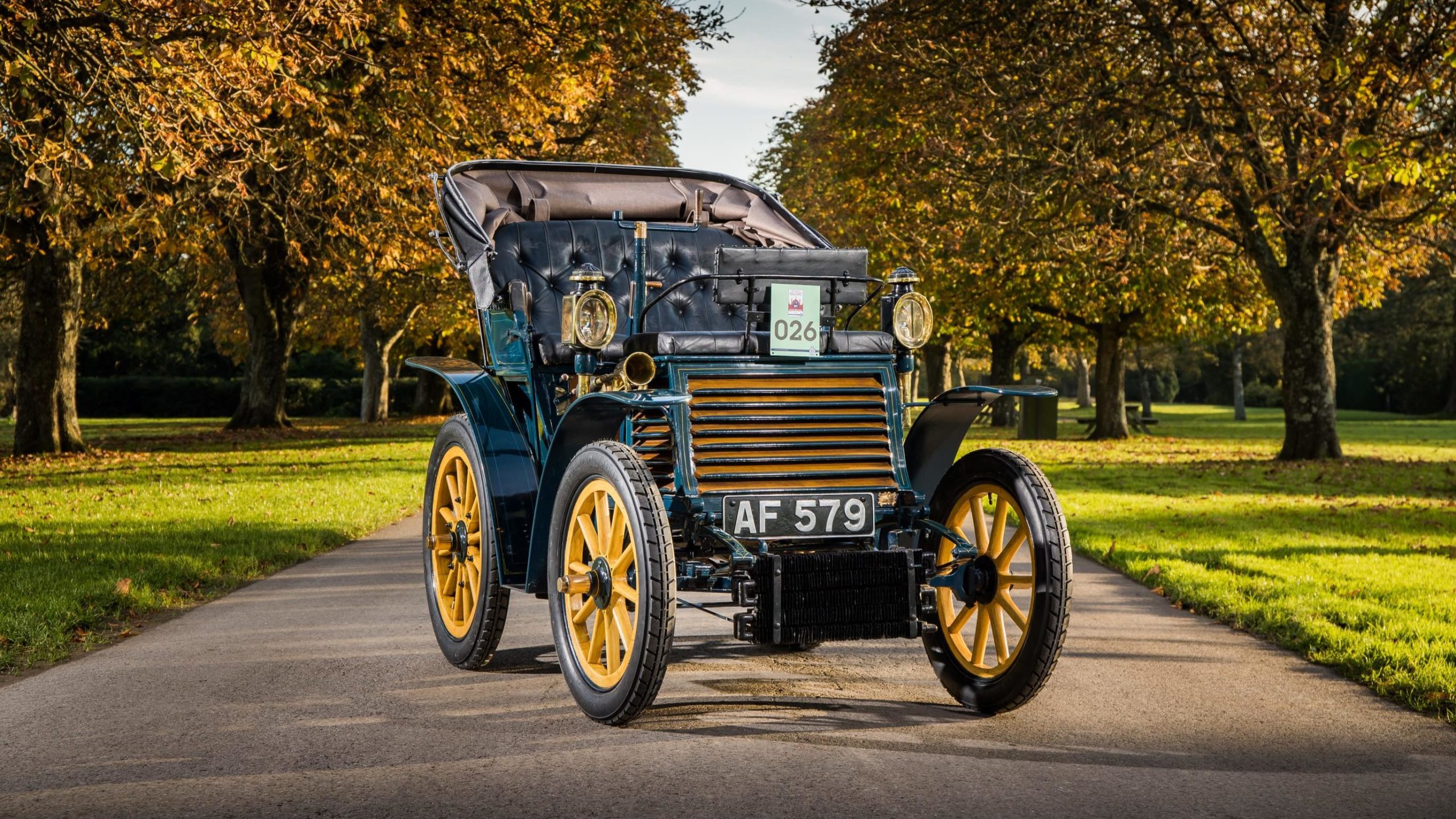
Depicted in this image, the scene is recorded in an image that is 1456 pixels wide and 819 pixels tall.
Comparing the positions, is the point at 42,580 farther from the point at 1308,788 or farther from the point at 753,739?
the point at 1308,788

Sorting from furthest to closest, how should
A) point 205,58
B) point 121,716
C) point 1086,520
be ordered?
point 1086,520
point 205,58
point 121,716

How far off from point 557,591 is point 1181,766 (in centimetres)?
247

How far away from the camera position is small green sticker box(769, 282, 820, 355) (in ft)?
18.2

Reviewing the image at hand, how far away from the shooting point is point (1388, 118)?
60.1ft

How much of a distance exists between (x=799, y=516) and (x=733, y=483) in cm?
30

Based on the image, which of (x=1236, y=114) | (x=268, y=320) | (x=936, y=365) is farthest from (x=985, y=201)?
(x=936, y=365)

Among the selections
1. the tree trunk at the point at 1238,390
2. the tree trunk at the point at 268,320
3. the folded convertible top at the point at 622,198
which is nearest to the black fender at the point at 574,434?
the folded convertible top at the point at 622,198

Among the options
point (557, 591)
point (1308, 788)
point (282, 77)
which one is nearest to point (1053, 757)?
point (1308, 788)

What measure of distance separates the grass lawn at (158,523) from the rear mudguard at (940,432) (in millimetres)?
4307

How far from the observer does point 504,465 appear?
6434 millimetres

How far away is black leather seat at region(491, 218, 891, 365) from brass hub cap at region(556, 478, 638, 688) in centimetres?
136

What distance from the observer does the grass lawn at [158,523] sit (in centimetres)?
→ 784

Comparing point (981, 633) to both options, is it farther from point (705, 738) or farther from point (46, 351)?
Answer: point (46, 351)

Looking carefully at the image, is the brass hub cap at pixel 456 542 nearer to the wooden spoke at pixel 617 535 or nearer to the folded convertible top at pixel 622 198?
the folded convertible top at pixel 622 198
